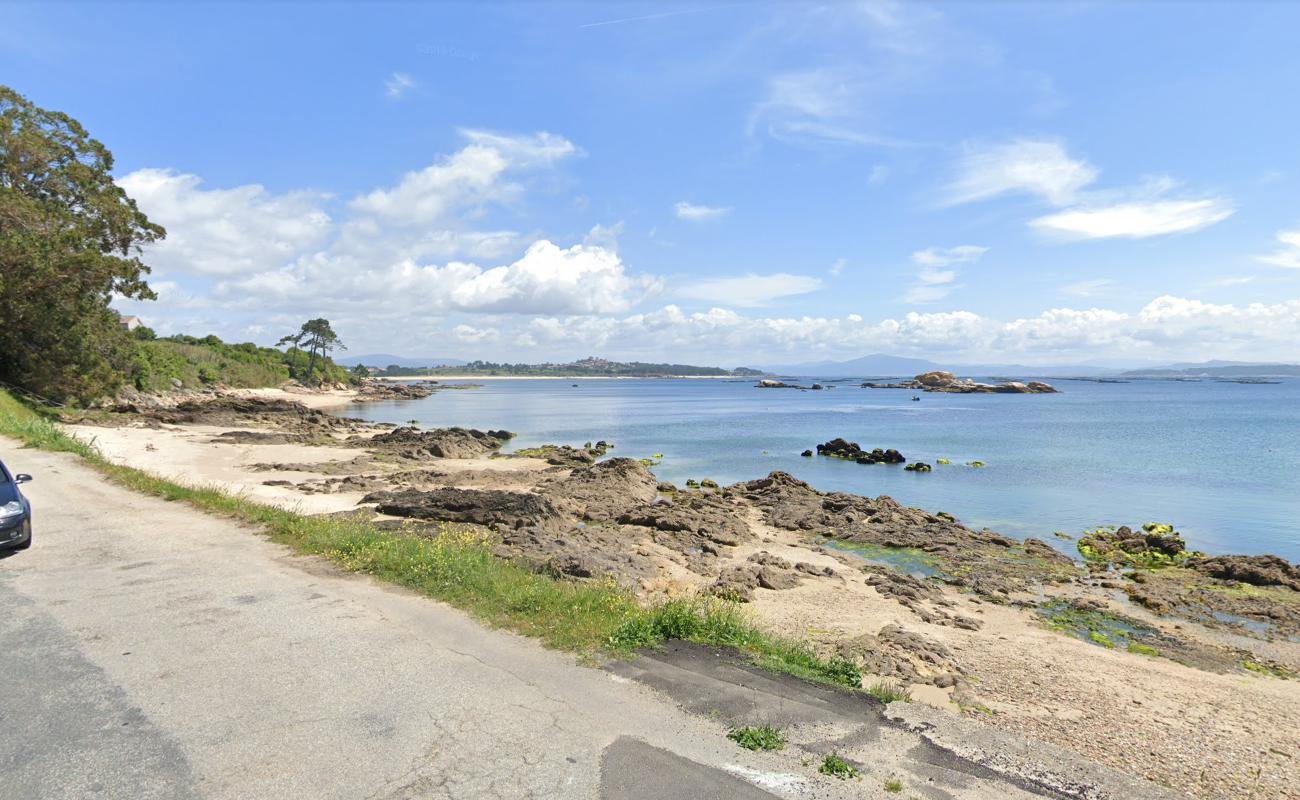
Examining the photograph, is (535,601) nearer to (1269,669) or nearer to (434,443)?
(1269,669)

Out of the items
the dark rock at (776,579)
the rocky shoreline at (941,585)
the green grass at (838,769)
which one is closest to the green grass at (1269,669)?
the rocky shoreline at (941,585)

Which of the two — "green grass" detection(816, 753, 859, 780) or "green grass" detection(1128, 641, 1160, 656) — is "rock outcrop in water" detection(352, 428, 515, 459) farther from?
"green grass" detection(816, 753, 859, 780)

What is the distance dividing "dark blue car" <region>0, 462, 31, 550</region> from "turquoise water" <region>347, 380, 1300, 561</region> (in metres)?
28.8

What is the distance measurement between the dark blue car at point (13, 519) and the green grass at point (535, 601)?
12.5 feet

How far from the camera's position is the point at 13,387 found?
4059 cm

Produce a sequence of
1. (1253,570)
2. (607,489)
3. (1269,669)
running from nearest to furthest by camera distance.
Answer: (1269,669) < (1253,570) < (607,489)

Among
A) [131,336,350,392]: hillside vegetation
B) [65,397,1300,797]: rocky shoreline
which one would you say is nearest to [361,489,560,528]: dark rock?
[65,397,1300,797]: rocky shoreline

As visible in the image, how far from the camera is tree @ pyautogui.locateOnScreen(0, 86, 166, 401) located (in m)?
36.6

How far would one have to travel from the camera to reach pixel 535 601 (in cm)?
995

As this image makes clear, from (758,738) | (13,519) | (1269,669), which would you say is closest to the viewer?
(758,738)

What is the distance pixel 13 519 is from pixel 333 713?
9836 millimetres

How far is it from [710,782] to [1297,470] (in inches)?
2032

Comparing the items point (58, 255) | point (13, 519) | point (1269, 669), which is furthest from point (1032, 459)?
point (58, 255)

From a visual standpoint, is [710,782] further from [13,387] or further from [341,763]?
[13,387]
